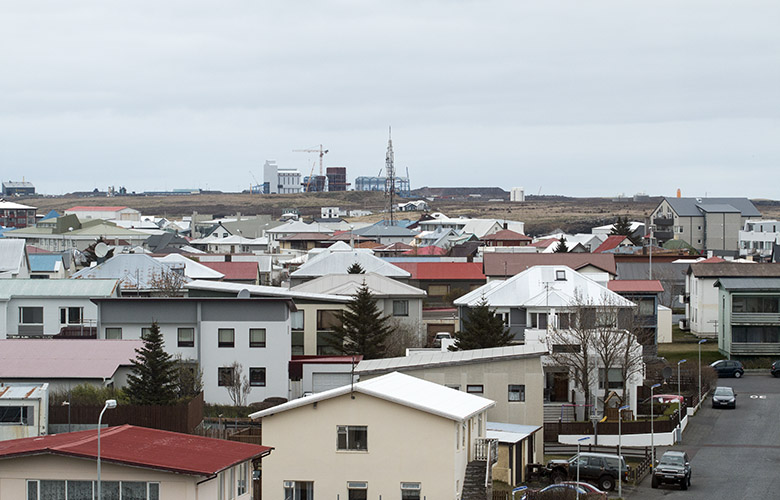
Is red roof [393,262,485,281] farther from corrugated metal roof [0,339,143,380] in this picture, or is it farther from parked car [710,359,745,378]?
corrugated metal roof [0,339,143,380]

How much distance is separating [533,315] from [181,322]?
17.3 metres

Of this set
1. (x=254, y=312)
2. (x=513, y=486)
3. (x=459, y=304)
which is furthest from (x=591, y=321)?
(x=513, y=486)

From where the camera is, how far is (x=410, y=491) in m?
27.0

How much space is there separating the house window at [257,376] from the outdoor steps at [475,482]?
1717 centimetres

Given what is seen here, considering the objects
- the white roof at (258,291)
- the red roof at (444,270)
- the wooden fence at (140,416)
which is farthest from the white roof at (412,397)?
the red roof at (444,270)

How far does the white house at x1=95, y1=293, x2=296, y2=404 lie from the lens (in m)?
44.4

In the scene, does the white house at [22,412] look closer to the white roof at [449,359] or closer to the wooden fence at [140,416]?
the wooden fence at [140,416]

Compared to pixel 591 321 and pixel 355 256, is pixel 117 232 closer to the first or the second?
pixel 355 256

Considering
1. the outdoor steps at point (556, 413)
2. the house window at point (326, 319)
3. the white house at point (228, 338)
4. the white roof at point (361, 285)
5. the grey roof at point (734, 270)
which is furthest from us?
the grey roof at point (734, 270)

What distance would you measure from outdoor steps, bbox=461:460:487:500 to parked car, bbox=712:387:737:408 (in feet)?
68.9

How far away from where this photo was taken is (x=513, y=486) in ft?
105

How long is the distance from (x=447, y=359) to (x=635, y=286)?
2268cm

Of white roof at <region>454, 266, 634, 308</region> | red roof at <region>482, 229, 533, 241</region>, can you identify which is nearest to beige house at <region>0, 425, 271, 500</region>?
white roof at <region>454, 266, 634, 308</region>

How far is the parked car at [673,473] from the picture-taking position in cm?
3256
